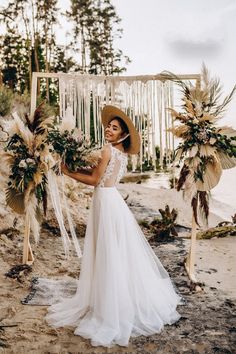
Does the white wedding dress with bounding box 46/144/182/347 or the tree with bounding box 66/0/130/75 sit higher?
the tree with bounding box 66/0/130/75

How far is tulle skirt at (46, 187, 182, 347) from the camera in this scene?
12.6ft

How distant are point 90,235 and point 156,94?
3.43 m

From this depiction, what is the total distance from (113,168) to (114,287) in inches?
44.0

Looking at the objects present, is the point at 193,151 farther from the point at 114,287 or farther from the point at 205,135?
the point at 114,287

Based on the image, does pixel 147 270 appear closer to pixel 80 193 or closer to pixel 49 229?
pixel 49 229

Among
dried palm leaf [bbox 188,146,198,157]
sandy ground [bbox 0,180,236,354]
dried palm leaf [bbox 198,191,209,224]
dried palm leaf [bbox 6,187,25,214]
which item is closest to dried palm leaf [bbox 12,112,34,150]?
dried palm leaf [bbox 6,187,25,214]

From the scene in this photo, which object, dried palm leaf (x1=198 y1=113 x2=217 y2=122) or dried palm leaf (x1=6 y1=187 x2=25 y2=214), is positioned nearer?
dried palm leaf (x1=198 y1=113 x2=217 y2=122)

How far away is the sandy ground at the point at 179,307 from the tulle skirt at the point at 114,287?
0.44 feet

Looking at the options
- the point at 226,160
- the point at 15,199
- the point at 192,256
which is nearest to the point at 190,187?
the point at 226,160

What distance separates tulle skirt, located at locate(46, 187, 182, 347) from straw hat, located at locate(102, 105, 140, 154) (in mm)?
530

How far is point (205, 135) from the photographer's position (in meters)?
4.98

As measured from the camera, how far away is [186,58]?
355 inches

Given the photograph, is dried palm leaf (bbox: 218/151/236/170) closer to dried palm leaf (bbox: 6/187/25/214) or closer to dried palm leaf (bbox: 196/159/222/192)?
dried palm leaf (bbox: 196/159/222/192)

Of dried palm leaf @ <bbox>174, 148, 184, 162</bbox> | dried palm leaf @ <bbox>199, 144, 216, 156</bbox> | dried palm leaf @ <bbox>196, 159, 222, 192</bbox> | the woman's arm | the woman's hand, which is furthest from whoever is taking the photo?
dried palm leaf @ <bbox>174, 148, 184, 162</bbox>
